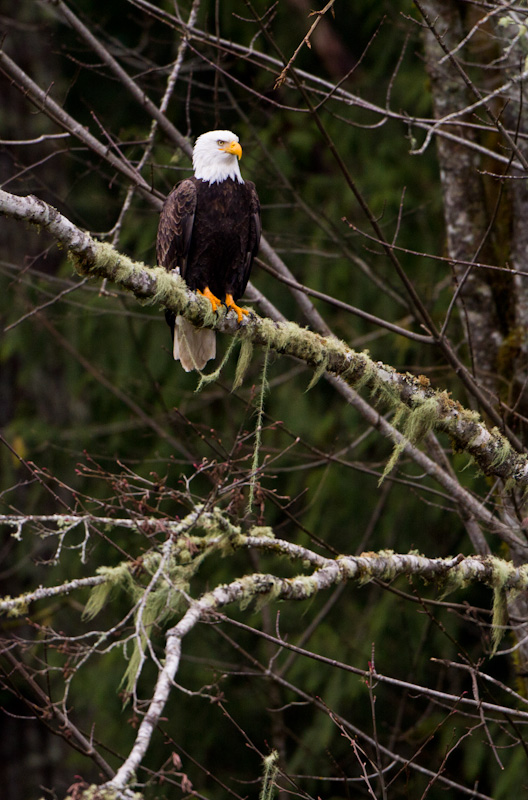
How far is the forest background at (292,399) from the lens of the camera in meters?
3.56

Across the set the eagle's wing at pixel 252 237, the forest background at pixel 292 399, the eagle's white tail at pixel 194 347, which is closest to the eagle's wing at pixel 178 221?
the forest background at pixel 292 399

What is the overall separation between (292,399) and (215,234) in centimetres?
200

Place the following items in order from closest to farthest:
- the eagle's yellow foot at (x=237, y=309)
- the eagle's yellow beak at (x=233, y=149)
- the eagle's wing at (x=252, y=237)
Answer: the eagle's yellow foot at (x=237, y=309) → the eagle's yellow beak at (x=233, y=149) → the eagle's wing at (x=252, y=237)

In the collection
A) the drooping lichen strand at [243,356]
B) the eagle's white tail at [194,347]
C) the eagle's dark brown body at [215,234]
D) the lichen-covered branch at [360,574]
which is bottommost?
the lichen-covered branch at [360,574]

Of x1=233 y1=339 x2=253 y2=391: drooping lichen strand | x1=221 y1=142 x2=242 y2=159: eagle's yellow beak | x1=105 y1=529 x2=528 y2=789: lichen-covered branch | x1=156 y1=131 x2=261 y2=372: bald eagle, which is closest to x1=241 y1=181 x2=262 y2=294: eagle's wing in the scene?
x1=156 y1=131 x2=261 y2=372: bald eagle

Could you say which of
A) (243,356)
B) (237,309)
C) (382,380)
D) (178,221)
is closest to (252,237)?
(178,221)

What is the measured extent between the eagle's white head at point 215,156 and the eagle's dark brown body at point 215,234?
0.13 ft

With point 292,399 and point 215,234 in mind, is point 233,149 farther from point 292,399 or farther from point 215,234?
point 292,399

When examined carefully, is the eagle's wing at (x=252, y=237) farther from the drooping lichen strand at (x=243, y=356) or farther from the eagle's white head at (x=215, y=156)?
the drooping lichen strand at (x=243, y=356)

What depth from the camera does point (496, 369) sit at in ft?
15.7

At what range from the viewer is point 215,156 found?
4.68 metres

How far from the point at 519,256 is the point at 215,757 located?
14.8 ft

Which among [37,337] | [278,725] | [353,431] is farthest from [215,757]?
[37,337]

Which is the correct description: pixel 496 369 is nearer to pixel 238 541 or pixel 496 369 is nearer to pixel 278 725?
pixel 238 541
